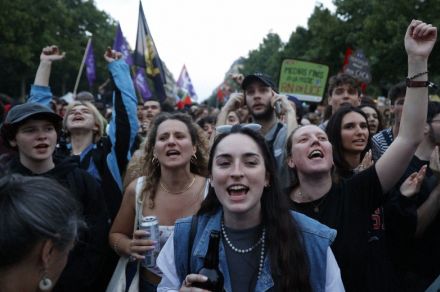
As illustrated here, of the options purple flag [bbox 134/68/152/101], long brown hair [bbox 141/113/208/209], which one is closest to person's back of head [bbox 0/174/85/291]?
long brown hair [bbox 141/113/208/209]

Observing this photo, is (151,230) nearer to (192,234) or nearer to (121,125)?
(192,234)

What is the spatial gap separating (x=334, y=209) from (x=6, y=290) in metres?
1.83

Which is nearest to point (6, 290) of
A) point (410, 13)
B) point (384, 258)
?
point (384, 258)

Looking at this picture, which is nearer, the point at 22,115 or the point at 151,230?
the point at 151,230

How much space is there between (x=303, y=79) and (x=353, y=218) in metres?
6.61

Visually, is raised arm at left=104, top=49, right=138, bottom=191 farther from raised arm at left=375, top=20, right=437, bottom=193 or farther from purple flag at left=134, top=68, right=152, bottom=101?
purple flag at left=134, top=68, right=152, bottom=101

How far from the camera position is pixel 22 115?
10.9 ft

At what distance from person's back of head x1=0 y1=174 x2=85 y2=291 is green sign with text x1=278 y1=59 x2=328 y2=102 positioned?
743 centimetres

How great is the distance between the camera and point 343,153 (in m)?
4.09

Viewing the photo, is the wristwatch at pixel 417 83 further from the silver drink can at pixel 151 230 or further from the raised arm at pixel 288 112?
the raised arm at pixel 288 112

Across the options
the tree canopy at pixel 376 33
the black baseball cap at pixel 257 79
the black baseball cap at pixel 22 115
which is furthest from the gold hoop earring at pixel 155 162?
the tree canopy at pixel 376 33

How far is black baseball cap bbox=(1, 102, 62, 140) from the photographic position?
3.33 meters

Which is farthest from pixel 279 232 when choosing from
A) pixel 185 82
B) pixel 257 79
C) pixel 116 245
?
pixel 185 82

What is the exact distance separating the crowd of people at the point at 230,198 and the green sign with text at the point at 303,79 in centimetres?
413
